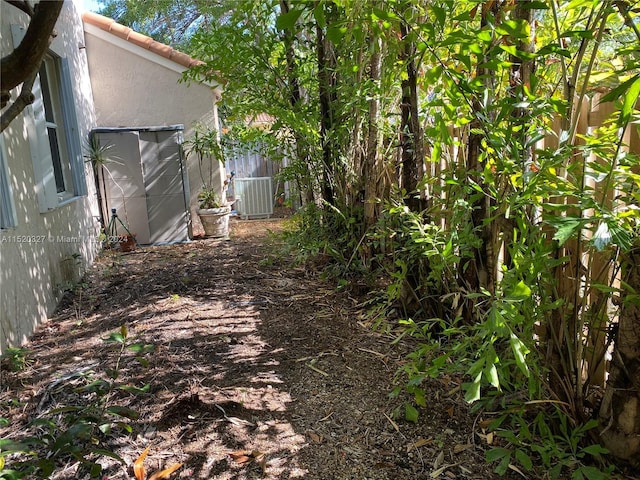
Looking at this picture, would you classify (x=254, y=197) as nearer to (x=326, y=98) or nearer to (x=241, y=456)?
(x=326, y=98)

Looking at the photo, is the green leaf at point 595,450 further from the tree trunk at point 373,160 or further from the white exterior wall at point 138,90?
the white exterior wall at point 138,90

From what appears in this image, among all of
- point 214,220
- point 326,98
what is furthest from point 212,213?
point 326,98

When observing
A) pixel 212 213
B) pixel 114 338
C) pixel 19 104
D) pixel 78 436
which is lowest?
pixel 78 436

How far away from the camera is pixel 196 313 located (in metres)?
3.37

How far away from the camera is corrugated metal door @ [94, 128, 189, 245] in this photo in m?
6.52

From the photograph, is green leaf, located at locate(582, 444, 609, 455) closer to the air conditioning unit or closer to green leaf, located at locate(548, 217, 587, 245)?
green leaf, located at locate(548, 217, 587, 245)

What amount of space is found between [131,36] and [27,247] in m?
4.54

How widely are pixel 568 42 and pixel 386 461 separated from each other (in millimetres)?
1877

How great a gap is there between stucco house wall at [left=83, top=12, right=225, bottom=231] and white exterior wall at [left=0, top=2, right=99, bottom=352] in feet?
5.83

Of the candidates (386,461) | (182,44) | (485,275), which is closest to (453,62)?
(485,275)

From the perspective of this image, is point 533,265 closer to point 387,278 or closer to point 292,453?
point 292,453

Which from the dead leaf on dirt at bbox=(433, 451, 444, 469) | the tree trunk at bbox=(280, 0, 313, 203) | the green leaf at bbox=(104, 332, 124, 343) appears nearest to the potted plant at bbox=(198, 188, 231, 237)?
the tree trunk at bbox=(280, 0, 313, 203)

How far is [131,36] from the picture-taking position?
655 centimetres

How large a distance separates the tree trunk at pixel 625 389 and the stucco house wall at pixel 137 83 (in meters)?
6.19
